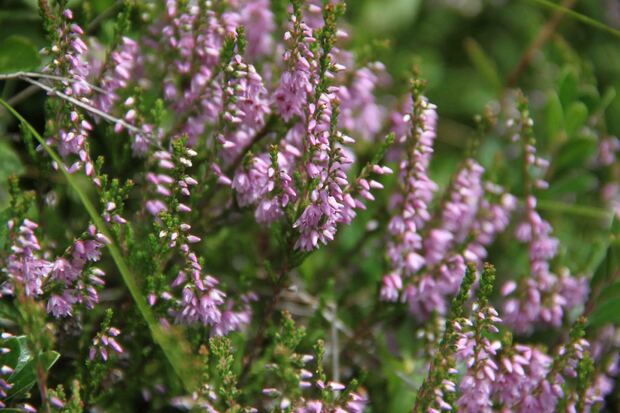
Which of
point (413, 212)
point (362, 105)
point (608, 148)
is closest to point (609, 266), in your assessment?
point (413, 212)

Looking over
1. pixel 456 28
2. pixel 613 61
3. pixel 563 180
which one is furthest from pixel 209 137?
pixel 613 61

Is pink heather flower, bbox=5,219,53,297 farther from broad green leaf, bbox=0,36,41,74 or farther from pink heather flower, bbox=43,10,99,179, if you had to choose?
broad green leaf, bbox=0,36,41,74

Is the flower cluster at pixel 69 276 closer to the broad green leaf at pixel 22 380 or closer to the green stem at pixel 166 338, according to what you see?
the green stem at pixel 166 338

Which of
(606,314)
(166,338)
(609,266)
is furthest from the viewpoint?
(609,266)

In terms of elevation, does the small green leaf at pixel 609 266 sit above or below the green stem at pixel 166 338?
above

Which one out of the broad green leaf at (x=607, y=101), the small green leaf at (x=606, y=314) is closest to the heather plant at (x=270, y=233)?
the small green leaf at (x=606, y=314)

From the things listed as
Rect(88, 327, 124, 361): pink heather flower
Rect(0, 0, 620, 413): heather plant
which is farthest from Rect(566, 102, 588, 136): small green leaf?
Rect(88, 327, 124, 361): pink heather flower

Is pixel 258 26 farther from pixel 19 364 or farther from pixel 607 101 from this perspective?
pixel 19 364
